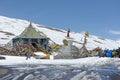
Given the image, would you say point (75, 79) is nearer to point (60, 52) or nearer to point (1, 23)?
point (60, 52)

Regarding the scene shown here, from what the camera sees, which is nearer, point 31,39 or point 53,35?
point 31,39

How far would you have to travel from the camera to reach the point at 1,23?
563ft

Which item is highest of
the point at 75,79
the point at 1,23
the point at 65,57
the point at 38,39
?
the point at 1,23

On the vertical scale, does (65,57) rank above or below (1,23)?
below

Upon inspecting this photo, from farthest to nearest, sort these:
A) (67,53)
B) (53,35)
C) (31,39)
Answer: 1. (53,35)
2. (31,39)
3. (67,53)

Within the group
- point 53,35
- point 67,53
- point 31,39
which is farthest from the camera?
point 53,35

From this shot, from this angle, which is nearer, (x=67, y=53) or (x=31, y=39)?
(x=67, y=53)

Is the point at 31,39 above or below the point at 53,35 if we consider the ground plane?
below

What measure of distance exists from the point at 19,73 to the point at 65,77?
5007mm

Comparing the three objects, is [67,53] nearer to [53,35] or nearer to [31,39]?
[31,39]

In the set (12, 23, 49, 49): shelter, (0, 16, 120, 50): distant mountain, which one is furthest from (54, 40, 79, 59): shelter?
(0, 16, 120, 50): distant mountain

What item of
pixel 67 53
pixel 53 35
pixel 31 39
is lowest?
pixel 67 53

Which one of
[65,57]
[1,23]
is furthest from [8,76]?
[1,23]

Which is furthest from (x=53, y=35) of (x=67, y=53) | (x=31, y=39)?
(x=67, y=53)
